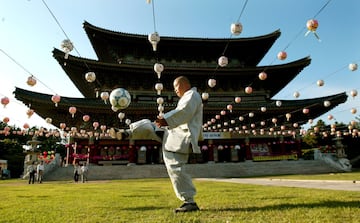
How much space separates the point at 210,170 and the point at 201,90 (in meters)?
8.11

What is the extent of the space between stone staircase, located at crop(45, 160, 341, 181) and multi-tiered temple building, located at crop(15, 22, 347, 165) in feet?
6.95

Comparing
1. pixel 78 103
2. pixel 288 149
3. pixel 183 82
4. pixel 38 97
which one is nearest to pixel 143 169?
pixel 78 103

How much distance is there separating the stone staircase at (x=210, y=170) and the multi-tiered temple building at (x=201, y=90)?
2.12 metres

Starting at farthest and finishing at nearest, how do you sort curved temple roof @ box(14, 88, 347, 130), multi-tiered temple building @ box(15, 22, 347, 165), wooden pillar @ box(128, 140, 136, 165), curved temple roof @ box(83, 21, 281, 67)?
curved temple roof @ box(83, 21, 281, 67) < wooden pillar @ box(128, 140, 136, 165) < multi-tiered temple building @ box(15, 22, 347, 165) < curved temple roof @ box(14, 88, 347, 130)

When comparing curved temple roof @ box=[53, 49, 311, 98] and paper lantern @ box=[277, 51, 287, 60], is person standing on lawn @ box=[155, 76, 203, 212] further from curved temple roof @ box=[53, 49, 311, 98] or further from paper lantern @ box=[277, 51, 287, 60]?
curved temple roof @ box=[53, 49, 311, 98]

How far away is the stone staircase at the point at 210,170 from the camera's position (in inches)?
818

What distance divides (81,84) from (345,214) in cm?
2777

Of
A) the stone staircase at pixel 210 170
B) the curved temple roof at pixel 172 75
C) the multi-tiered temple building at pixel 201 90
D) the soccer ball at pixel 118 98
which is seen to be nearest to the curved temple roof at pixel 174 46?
the multi-tiered temple building at pixel 201 90

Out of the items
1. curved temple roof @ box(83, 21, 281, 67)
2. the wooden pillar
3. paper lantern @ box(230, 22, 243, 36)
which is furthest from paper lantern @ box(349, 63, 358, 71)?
the wooden pillar

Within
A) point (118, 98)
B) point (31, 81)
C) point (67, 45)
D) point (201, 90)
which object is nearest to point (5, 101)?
point (31, 81)

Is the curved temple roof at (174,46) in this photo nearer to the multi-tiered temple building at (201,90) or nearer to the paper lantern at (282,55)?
the multi-tiered temple building at (201,90)

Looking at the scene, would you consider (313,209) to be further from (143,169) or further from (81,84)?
(81,84)

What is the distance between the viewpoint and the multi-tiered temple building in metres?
22.5

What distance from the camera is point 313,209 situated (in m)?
3.30
